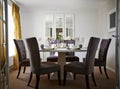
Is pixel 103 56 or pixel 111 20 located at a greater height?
pixel 111 20

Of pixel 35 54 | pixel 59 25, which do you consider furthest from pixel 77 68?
pixel 59 25

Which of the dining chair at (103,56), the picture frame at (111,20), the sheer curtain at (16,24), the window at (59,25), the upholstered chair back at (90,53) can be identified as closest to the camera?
the upholstered chair back at (90,53)

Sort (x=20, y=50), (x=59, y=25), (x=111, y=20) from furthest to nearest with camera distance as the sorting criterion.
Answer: (x=59, y=25), (x=111, y=20), (x=20, y=50)

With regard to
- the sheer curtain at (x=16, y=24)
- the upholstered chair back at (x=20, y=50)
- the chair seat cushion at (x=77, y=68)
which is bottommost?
the chair seat cushion at (x=77, y=68)

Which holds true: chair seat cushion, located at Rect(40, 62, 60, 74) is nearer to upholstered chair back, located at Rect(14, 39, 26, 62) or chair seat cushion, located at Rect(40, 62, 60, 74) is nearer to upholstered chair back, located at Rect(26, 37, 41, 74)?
upholstered chair back, located at Rect(26, 37, 41, 74)

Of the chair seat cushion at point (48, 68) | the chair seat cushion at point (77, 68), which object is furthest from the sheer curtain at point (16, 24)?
the chair seat cushion at point (77, 68)

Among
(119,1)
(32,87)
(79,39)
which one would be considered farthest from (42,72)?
(79,39)

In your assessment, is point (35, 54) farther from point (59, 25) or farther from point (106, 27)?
point (59, 25)

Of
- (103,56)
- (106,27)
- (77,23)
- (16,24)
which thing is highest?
(77,23)

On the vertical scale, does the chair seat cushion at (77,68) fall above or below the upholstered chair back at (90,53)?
below

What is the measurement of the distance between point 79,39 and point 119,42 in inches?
204

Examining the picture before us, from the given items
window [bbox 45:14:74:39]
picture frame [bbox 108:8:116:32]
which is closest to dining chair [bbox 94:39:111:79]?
picture frame [bbox 108:8:116:32]

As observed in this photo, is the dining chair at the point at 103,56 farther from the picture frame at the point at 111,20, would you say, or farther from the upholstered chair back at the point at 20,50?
the upholstered chair back at the point at 20,50

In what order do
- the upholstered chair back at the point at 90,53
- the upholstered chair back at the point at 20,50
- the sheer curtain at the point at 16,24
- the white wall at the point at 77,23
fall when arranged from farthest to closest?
the white wall at the point at 77,23, the sheer curtain at the point at 16,24, the upholstered chair back at the point at 20,50, the upholstered chair back at the point at 90,53
